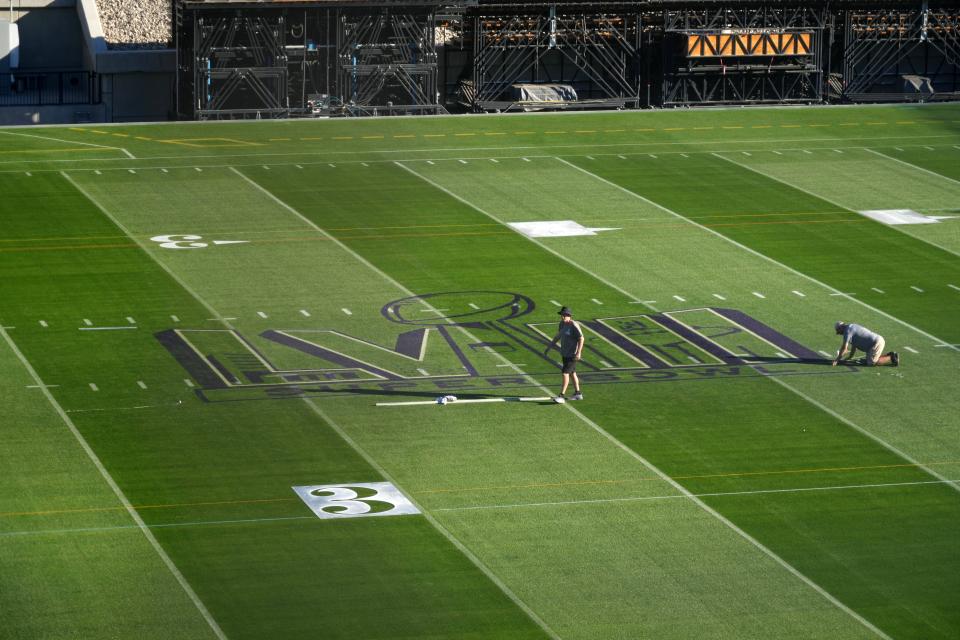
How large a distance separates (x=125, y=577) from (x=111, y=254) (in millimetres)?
21717

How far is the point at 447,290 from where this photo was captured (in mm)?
44531

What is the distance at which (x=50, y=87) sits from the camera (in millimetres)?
72750

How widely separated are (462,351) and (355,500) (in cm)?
967

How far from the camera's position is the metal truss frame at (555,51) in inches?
2916

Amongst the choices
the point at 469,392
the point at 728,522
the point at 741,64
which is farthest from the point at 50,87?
the point at 728,522

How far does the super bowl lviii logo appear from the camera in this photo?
37.0 metres

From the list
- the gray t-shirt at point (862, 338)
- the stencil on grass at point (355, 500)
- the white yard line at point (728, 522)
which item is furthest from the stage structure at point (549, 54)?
the stencil on grass at point (355, 500)

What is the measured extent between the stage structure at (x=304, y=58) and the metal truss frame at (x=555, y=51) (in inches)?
116

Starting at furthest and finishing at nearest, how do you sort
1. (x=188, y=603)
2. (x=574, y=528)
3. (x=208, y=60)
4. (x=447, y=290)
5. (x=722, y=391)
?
1. (x=208, y=60)
2. (x=447, y=290)
3. (x=722, y=391)
4. (x=574, y=528)
5. (x=188, y=603)

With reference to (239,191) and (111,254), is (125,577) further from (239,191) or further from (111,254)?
(239,191)

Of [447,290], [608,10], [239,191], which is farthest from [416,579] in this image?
[608,10]

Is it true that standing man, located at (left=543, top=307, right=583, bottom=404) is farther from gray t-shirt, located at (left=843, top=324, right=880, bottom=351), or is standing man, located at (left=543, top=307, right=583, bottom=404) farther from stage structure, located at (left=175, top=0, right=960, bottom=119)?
stage structure, located at (left=175, top=0, right=960, bottom=119)

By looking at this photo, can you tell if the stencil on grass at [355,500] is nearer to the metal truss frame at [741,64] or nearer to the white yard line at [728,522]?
the white yard line at [728,522]

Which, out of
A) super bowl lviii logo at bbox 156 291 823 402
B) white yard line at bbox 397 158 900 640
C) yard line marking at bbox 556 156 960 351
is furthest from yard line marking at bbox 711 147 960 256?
white yard line at bbox 397 158 900 640
